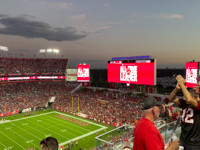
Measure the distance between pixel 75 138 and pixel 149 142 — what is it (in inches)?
917

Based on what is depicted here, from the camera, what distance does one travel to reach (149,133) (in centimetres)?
204

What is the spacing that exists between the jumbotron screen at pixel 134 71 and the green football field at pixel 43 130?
41.2ft

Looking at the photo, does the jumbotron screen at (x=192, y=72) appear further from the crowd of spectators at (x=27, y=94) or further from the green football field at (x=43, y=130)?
the crowd of spectators at (x=27, y=94)

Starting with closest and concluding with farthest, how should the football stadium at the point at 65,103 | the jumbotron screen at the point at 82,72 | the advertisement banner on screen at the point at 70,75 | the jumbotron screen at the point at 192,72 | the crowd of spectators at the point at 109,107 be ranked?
the football stadium at the point at 65,103
the jumbotron screen at the point at 192,72
the crowd of spectators at the point at 109,107
the jumbotron screen at the point at 82,72
the advertisement banner on screen at the point at 70,75

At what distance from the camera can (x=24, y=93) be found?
1863 inches

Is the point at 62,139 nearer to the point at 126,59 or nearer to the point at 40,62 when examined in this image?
the point at 126,59

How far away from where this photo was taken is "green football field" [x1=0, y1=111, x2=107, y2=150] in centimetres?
2222

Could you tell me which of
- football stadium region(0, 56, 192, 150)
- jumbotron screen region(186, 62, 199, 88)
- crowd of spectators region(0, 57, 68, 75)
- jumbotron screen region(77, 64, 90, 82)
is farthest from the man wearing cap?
crowd of spectators region(0, 57, 68, 75)

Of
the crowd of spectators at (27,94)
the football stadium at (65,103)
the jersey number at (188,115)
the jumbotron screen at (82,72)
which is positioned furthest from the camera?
the jumbotron screen at (82,72)

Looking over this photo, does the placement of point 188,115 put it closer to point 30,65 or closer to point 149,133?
point 149,133

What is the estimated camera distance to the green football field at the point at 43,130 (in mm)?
22219

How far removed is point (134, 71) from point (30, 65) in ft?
127

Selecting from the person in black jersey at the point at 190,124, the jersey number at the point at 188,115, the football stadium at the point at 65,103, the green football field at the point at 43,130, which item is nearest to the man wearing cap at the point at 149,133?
the person in black jersey at the point at 190,124

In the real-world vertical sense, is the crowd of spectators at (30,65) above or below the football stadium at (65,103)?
above
